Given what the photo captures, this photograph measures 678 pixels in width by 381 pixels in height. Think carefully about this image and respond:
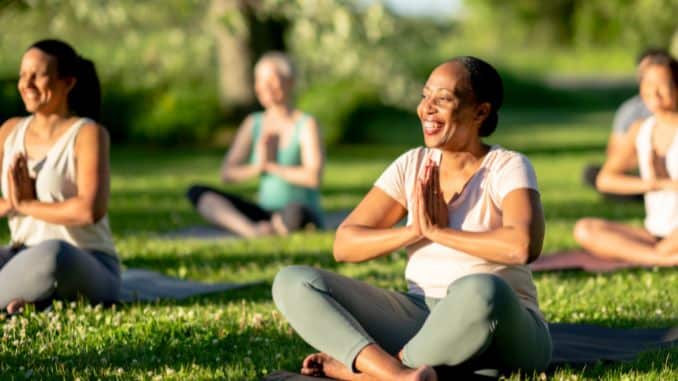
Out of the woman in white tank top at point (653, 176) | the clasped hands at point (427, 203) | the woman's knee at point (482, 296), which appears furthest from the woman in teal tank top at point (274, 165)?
the woman's knee at point (482, 296)

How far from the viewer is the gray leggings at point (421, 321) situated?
16.1 feet

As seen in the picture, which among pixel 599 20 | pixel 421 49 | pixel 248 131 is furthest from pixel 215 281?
pixel 599 20

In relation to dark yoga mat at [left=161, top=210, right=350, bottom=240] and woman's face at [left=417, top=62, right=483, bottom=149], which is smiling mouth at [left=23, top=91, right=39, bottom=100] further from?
dark yoga mat at [left=161, top=210, right=350, bottom=240]

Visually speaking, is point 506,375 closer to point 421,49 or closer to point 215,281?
point 215,281

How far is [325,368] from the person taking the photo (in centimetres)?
531

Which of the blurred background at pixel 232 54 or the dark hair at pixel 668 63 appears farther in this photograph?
the blurred background at pixel 232 54

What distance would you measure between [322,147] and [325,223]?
1294 millimetres

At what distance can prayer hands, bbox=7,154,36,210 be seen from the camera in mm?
7043

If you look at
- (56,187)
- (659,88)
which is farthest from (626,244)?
(56,187)

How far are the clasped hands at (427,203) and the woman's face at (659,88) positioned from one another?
421cm

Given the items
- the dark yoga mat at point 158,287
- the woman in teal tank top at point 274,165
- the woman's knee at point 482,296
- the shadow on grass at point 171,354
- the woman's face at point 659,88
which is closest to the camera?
the woman's knee at point 482,296

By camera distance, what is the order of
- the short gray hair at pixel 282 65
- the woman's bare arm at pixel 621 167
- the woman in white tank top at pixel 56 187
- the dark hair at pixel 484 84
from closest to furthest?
the dark hair at pixel 484 84
the woman in white tank top at pixel 56 187
the woman's bare arm at pixel 621 167
the short gray hair at pixel 282 65

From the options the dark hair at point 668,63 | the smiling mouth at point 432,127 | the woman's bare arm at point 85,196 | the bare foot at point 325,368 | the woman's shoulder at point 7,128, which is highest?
the smiling mouth at point 432,127

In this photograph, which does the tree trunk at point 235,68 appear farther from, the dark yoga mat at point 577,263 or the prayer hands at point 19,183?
the prayer hands at point 19,183
